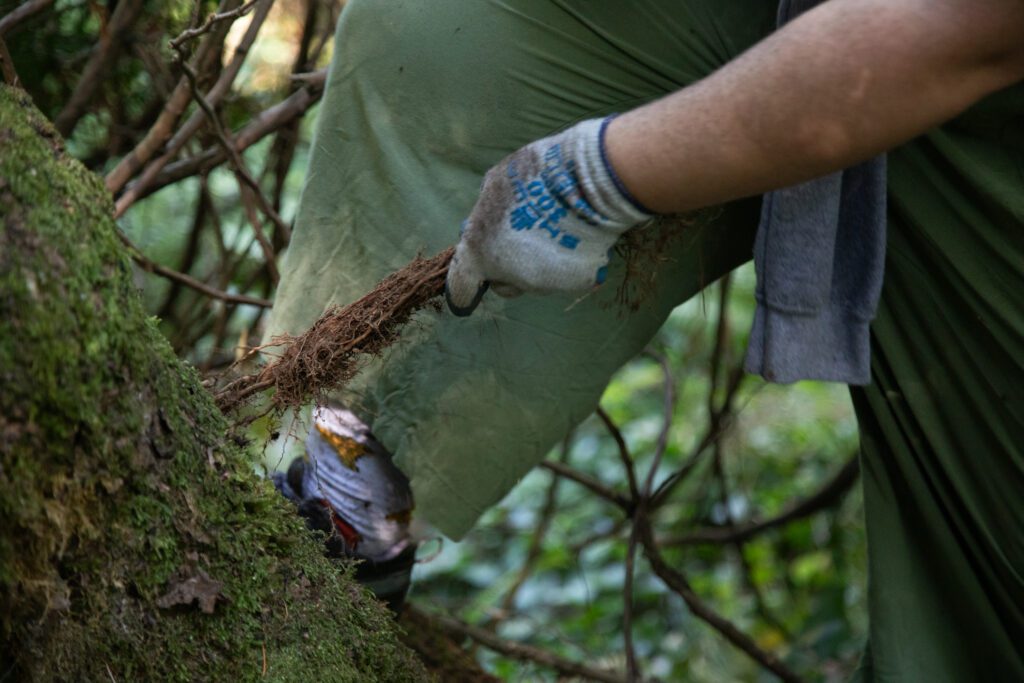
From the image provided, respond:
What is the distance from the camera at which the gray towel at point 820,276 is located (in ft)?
3.67

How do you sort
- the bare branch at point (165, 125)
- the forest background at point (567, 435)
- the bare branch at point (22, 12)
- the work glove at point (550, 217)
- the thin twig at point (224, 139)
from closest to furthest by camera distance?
the work glove at point (550, 217) → the bare branch at point (22, 12) → the thin twig at point (224, 139) → the bare branch at point (165, 125) → the forest background at point (567, 435)

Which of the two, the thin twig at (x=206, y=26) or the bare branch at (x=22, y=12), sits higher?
the bare branch at (x=22, y=12)

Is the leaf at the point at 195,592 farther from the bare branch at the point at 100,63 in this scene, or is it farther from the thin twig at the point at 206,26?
the bare branch at the point at 100,63

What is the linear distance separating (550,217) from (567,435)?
0.58 metres

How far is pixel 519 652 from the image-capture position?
1.92 meters

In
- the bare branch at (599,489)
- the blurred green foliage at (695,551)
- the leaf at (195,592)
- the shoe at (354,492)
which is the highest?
the leaf at (195,592)

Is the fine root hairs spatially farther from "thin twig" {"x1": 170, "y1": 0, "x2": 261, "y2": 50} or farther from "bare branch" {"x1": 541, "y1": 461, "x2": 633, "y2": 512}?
"bare branch" {"x1": 541, "y1": 461, "x2": 633, "y2": 512}

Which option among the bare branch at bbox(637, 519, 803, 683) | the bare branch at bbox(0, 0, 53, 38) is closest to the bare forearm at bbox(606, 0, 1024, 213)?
the bare branch at bbox(0, 0, 53, 38)

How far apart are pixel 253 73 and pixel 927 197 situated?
5.18 feet

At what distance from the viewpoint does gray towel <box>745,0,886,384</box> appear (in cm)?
112

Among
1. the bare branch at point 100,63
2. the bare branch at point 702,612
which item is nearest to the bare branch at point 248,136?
the bare branch at point 100,63

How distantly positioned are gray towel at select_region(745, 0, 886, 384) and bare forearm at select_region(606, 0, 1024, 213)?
22cm

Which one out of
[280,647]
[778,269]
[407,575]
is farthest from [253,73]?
[280,647]

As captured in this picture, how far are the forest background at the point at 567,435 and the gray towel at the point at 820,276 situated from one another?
2.17ft
